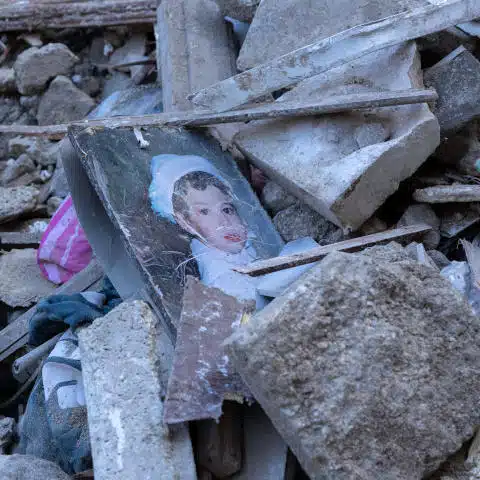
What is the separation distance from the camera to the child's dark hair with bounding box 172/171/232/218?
3.65 metres

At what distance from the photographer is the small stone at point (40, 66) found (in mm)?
5676

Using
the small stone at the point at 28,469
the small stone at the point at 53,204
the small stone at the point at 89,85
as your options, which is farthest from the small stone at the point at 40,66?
the small stone at the point at 28,469

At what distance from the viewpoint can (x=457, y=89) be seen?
3695 mm

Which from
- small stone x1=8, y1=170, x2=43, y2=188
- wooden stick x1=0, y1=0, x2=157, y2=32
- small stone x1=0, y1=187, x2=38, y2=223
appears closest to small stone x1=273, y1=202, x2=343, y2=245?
small stone x1=0, y1=187, x2=38, y2=223

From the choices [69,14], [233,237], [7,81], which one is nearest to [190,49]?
[233,237]

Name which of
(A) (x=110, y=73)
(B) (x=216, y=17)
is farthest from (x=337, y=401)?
(A) (x=110, y=73)

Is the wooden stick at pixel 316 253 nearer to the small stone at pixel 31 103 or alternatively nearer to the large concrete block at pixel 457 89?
the large concrete block at pixel 457 89

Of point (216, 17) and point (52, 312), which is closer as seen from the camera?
point (52, 312)

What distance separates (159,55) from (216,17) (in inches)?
17.3

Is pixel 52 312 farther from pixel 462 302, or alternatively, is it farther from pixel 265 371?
pixel 462 302

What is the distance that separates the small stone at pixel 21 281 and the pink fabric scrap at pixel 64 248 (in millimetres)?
85

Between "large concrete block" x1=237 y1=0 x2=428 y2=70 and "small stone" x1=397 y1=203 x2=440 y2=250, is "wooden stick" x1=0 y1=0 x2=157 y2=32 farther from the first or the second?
"small stone" x1=397 y1=203 x2=440 y2=250

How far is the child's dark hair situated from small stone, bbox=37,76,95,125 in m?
2.10

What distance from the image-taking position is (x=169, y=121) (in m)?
3.93
